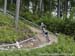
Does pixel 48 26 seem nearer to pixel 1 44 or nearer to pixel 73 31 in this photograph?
pixel 73 31

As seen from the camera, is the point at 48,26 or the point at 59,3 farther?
the point at 59,3

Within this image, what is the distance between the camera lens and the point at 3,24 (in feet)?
59.1

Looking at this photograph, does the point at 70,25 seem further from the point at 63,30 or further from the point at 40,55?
the point at 40,55

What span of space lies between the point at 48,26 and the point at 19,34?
29.3 feet

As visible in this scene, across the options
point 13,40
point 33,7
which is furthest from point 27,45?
point 33,7

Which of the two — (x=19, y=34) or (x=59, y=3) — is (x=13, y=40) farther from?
(x=59, y=3)

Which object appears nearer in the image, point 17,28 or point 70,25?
point 17,28

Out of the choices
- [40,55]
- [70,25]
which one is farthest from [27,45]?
[70,25]

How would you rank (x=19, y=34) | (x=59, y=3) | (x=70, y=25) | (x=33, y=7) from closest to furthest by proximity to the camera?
(x=19, y=34), (x=70, y=25), (x=33, y=7), (x=59, y=3)

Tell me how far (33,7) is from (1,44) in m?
23.3

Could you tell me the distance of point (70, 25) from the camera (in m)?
22.5

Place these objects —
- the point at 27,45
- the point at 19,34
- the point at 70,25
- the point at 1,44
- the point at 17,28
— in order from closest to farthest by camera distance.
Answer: the point at 1,44 < the point at 27,45 < the point at 19,34 < the point at 17,28 < the point at 70,25

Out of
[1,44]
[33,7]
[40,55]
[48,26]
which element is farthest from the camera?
[33,7]

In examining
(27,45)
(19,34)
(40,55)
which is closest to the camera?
(40,55)
